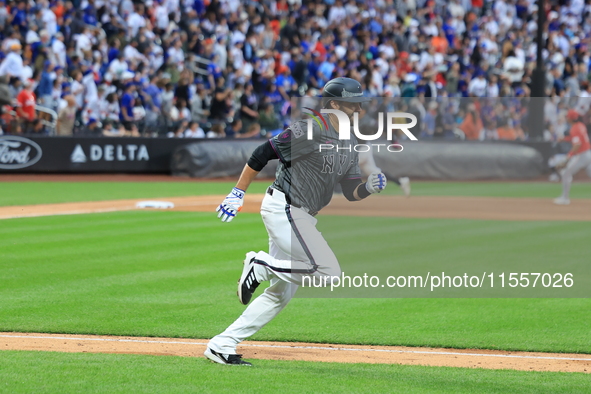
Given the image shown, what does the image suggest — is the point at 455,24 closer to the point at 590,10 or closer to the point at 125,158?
the point at 590,10

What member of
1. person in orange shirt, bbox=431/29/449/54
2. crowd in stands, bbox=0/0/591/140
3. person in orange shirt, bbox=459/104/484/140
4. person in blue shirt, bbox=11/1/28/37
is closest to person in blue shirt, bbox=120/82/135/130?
crowd in stands, bbox=0/0/591/140

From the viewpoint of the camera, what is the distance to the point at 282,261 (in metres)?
5.80

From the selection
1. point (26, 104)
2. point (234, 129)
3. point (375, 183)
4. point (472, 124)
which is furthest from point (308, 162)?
point (234, 129)

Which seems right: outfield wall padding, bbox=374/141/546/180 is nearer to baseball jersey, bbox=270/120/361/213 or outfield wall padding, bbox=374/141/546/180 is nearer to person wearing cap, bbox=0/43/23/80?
person wearing cap, bbox=0/43/23/80

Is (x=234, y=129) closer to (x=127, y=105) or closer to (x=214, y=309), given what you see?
(x=127, y=105)

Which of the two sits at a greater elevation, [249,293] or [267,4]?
[267,4]

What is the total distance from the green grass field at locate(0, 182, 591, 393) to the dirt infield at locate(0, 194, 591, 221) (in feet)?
3.02

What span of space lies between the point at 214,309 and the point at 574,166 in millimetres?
11592

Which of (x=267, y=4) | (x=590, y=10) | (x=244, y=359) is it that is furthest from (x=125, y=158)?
(x=590, y=10)

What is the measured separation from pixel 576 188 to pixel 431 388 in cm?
1500

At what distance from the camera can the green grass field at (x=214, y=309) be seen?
5.49 metres

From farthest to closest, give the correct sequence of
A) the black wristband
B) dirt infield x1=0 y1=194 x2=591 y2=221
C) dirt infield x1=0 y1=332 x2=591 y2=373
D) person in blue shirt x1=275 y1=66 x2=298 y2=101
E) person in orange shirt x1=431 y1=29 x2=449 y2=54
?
person in orange shirt x1=431 y1=29 x2=449 y2=54 < person in blue shirt x1=275 y1=66 x2=298 y2=101 < dirt infield x1=0 y1=194 x2=591 y2=221 < dirt infield x1=0 y1=332 x2=591 y2=373 < the black wristband

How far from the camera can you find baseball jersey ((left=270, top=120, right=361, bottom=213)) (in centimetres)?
581

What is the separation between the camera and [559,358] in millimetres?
6586
